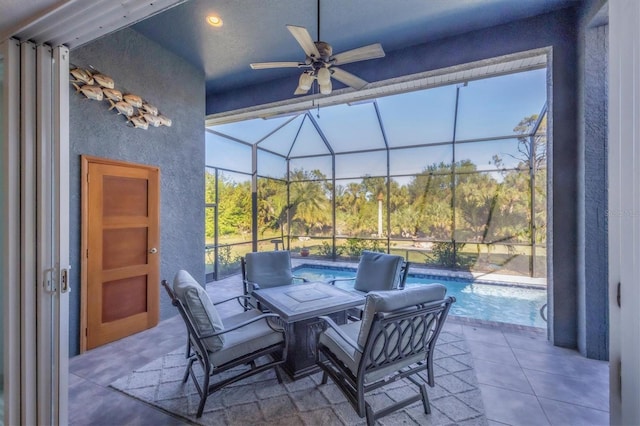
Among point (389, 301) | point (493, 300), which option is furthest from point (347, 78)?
point (493, 300)

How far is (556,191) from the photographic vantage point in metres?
3.22

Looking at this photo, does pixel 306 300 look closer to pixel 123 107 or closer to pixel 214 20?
pixel 123 107

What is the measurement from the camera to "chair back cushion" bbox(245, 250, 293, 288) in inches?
146

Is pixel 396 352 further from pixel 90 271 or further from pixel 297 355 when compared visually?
pixel 90 271

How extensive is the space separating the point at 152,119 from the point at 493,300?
676 centimetres

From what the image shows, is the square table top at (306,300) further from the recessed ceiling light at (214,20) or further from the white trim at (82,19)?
the recessed ceiling light at (214,20)

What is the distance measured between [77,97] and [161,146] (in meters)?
1.03

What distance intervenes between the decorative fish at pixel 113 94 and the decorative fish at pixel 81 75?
153mm

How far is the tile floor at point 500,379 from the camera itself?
2.10m

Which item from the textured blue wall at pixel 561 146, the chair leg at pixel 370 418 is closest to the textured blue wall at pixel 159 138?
the chair leg at pixel 370 418

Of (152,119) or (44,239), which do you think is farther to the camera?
(152,119)

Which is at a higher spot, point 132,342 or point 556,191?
point 556,191

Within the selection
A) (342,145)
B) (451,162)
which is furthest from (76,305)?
(451,162)

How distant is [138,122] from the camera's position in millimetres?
3598
